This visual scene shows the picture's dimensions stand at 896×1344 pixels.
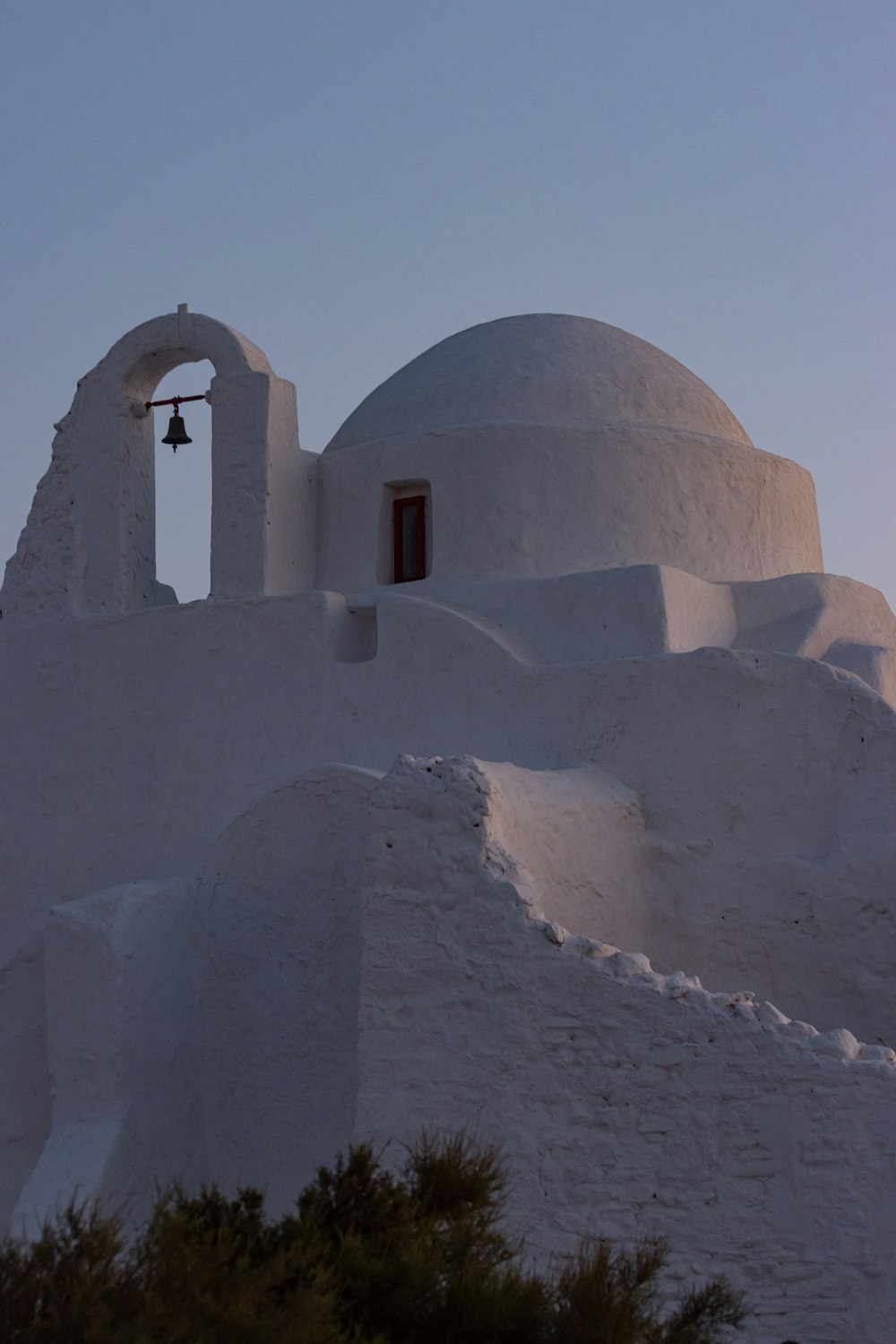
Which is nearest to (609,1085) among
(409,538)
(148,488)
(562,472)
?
(562,472)

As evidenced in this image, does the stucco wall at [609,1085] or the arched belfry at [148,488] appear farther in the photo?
the arched belfry at [148,488]

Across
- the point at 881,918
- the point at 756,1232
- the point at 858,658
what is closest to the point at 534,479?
the point at 858,658

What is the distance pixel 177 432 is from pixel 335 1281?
832 centimetres

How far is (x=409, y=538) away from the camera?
1123 cm

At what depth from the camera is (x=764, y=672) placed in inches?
346

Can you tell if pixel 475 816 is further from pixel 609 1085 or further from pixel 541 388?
pixel 541 388

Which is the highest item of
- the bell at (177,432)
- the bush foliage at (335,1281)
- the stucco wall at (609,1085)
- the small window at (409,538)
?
the bell at (177,432)

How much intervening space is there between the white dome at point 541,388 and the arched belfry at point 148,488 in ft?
2.73

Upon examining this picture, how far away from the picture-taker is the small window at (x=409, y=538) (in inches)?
440

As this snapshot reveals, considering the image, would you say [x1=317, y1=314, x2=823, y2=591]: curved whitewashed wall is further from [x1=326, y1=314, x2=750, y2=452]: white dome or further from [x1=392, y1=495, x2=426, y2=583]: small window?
[x1=392, y1=495, x2=426, y2=583]: small window

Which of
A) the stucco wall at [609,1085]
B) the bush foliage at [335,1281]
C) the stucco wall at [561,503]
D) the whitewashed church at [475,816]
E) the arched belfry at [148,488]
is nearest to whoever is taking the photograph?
the bush foliage at [335,1281]

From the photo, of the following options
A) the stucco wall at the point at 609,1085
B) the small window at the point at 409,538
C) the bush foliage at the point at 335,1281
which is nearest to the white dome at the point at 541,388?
the small window at the point at 409,538

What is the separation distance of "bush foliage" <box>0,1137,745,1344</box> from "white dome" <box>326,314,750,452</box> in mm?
6865

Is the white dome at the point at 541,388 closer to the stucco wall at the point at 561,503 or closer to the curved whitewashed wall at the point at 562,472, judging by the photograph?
the curved whitewashed wall at the point at 562,472
